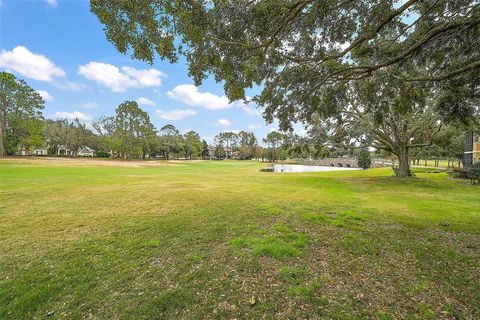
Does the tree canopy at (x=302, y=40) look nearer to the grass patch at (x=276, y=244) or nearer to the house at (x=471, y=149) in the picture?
the grass patch at (x=276, y=244)

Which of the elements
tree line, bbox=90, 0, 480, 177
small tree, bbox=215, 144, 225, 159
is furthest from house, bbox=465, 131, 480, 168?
small tree, bbox=215, 144, 225, 159

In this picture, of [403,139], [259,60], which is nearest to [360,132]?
[403,139]

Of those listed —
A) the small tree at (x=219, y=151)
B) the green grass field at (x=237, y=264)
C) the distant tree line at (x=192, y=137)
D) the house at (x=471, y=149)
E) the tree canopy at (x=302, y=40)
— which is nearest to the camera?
the green grass field at (x=237, y=264)

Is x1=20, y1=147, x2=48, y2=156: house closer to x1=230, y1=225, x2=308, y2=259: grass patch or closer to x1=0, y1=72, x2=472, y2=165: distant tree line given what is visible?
x1=0, y1=72, x2=472, y2=165: distant tree line

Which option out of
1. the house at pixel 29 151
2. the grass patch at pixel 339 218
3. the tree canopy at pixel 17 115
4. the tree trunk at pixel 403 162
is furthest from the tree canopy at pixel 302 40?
the house at pixel 29 151

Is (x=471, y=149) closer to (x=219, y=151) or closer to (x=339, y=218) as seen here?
(x=339, y=218)

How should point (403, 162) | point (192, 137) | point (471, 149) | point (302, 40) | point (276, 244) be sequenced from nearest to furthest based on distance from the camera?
point (276, 244), point (302, 40), point (403, 162), point (471, 149), point (192, 137)

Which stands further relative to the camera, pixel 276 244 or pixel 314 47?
pixel 314 47

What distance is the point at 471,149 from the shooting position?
29672 millimetres

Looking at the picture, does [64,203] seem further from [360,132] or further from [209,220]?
[360,132]

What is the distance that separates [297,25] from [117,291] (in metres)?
7.29

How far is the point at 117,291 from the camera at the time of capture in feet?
12.1

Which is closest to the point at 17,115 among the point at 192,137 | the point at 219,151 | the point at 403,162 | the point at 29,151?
the point at 29,151

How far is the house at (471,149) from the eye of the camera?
28786mm
